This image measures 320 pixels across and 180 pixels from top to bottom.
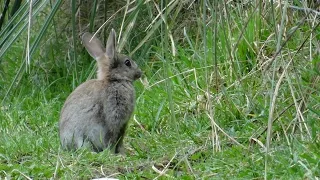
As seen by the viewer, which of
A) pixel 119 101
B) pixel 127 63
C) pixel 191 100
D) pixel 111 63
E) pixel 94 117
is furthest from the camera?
pixel 191 100

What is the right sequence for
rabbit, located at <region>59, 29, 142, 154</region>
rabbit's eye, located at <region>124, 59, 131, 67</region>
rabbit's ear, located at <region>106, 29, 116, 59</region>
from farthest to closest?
rabbit's eye, located at <region>124, 59, 131, 67</region>
rabbit's ear, located at <region>106, 29, 116, 59</region>
rabbit, located at <region>59, 29, 142, 154</region>

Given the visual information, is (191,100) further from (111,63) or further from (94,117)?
(94,117)

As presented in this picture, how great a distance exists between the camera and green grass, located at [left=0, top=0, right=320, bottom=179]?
4745 millimetres

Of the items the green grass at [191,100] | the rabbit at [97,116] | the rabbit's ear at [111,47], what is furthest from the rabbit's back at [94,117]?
the rabbit's ear at [111,47]

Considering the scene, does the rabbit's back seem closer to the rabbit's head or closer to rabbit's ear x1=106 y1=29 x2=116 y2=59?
the rabbit's head

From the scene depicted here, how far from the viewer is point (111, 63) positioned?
6.38 m

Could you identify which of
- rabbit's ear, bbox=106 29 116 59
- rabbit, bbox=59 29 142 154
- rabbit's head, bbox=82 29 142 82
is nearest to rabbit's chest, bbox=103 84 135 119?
rabbit, bbox=59 29 142 154

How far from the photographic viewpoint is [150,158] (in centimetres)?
554

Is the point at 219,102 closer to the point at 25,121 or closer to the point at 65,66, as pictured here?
the point at 25,121

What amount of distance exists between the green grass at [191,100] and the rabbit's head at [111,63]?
0.13 metres

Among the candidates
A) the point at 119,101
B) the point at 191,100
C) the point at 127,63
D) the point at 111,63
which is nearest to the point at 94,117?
the point at 119,101

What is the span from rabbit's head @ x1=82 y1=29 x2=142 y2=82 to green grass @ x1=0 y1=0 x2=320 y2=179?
0.13 m

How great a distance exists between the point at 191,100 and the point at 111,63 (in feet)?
2.23

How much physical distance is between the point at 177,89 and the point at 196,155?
61.3 inches
